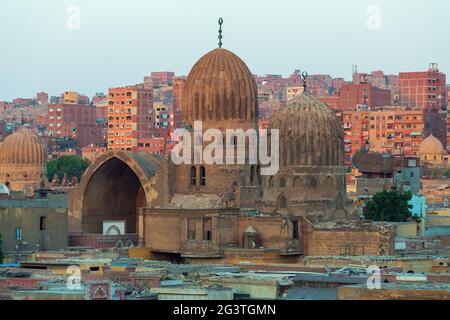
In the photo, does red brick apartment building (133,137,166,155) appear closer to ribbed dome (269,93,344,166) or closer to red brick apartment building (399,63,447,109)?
red brick apartment building (399,63,447,109)

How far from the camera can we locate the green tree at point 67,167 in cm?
12288

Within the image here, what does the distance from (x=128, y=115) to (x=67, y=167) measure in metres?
35.0

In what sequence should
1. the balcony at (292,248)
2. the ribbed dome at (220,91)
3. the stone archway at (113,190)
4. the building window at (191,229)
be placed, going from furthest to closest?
the stone archway at (113,190) → the ribbed dome at (220,91) → the building window at (191,229) → the balcony at (292,248)

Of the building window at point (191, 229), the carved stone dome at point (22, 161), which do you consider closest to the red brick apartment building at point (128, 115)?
the carved stone dome at point (22, 161)

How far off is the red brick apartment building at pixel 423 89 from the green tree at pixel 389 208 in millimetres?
102752

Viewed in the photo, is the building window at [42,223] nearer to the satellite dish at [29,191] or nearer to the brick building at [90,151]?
the satellite dish at [29,191]

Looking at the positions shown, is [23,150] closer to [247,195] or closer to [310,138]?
[310,138]

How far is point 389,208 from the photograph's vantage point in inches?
2884

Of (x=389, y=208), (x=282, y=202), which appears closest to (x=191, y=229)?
(x=282, y=202)

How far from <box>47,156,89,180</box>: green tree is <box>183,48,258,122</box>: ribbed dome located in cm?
5828

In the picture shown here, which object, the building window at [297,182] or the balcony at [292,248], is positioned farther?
the building window at [297,182]

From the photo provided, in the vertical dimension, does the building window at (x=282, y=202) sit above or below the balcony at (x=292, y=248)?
above

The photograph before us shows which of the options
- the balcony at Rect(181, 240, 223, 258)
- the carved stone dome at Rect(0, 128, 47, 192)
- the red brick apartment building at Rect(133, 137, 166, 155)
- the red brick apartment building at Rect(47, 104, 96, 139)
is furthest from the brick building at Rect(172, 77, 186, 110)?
the balcony at Rect(181, 240, 223, 258)

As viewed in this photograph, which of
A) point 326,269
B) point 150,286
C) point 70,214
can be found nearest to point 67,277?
point 150,286
